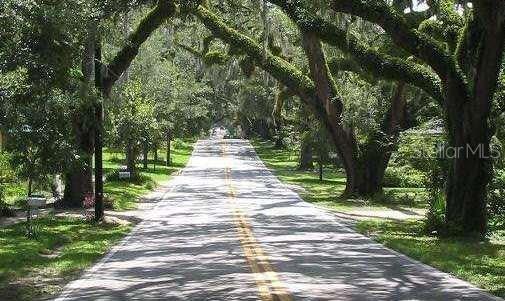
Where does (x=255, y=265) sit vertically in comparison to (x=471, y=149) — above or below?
below

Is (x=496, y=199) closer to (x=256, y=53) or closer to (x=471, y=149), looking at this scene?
(x=471, y=149)

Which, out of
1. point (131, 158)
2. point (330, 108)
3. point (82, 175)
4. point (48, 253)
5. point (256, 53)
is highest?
point (256, 53)

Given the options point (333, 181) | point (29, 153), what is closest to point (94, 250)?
point (29, 153)

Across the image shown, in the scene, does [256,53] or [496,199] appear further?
[256,53]

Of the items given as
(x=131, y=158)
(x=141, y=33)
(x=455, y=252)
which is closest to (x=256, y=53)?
(x=141, y=33)

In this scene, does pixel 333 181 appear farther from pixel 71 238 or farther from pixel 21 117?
pixel 21 117

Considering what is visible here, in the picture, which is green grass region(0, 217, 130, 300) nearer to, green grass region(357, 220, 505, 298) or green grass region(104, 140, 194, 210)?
green grass region(104, 140, 194, 210)

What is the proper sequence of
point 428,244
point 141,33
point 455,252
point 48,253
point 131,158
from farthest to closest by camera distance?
point 131,158 → point 141,33 → point 428,244 → point 48,253 → point 455,252

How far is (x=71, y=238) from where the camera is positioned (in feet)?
54.5

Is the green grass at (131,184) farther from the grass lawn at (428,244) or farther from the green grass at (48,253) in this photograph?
the grass lawn at (428,244)

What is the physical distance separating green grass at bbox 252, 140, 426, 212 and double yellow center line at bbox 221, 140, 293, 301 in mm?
7940

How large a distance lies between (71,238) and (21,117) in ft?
12.8

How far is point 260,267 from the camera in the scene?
38.0ft

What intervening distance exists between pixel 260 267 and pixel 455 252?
4632 mm
